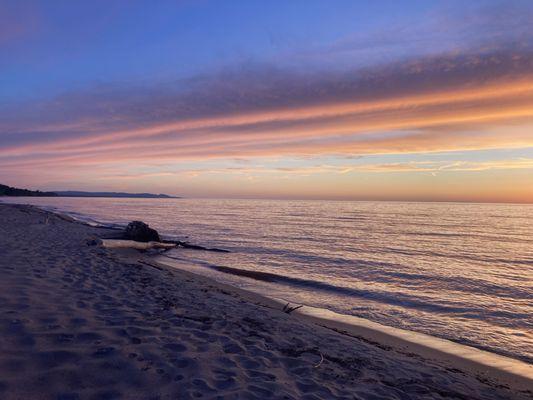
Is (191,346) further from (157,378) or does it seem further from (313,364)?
(313,364)

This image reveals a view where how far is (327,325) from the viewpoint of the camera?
30.5 feet

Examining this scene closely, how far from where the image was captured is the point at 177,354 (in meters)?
5.31

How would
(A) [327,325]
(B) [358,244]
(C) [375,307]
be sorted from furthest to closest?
1. (B) [358,244]
2. (C) [375,307]
3. (A) [327,325]

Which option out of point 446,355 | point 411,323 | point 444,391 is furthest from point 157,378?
point 411,323

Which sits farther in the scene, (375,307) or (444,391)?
(375,307)

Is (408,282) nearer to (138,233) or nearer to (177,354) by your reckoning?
(177,354)

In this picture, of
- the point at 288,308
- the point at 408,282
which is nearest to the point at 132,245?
the point at 288,308

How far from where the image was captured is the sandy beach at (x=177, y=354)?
432cm

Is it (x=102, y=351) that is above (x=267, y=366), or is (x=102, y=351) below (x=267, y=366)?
above

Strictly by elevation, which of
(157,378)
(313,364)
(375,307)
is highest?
(157,378)

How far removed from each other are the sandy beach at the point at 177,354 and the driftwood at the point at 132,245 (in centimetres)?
939

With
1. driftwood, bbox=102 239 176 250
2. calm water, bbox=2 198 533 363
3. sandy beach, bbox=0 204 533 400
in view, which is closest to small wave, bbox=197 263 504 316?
calm water, bbox=2 198 533 363

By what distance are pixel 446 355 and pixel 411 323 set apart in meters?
2.30

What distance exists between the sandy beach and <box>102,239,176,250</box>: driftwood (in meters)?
9.39
